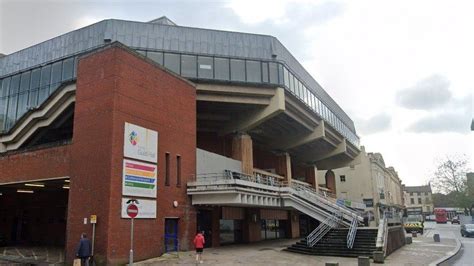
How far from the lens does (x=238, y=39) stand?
109 feet

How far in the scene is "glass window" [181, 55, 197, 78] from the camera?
30016mm

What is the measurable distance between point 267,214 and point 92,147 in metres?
20.2

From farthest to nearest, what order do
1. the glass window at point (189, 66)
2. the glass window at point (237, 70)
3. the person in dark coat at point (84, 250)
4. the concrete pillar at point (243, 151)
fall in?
the concrete pillar at point (243, 151) < the glass window at point (237, 70) < the glass window at point (189, 66) < the person in dark coat at point (84, 250)

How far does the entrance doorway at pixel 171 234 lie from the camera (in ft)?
75.0

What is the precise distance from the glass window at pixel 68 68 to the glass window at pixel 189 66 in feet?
26.5

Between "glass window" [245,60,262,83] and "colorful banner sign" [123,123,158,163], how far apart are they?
11887 millimetres

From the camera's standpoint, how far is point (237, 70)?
32.0 metres

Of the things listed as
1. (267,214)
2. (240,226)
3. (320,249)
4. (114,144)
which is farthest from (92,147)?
(267,214)

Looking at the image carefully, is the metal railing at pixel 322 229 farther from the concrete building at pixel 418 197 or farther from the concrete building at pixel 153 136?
the concrete building at pixel 418 197

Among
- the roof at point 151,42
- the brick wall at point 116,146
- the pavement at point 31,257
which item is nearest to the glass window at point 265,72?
the roof at point 151,42

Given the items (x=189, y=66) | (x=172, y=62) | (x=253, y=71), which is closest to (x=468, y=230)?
(x=253, y=71)

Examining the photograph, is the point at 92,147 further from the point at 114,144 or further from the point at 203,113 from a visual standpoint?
the point at 203,113

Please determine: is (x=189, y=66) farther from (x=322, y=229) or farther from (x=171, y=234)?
(x=322, y=229)

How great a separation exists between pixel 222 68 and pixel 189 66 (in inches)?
106
